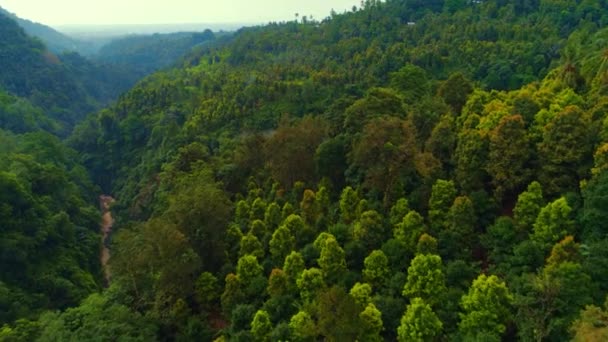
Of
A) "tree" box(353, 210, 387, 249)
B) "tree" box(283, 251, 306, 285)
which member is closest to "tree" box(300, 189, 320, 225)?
"tree" box(353, 210, 387, 249)

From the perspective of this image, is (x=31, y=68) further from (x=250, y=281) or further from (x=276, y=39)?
(x=250, y=281)

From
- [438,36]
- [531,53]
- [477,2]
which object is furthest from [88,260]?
[477,2]

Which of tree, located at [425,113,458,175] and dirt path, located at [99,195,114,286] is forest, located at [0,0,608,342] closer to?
tree, located at [425,113,458,175]

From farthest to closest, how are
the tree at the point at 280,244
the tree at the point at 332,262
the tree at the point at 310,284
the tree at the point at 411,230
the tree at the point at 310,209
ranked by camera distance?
the tree at the point at 310,209, the tree at the point at 280,244, the tree at the point at 411,230, the tree at the point at 332,262, the tree at the point at 310,284

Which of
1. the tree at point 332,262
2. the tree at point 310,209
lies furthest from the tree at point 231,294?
the tree at point 310,209

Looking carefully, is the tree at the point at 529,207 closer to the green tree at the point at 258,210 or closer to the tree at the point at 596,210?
the tree at the point at 596,210

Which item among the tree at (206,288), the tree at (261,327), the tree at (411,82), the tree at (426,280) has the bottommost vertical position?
the tree at (206,288)

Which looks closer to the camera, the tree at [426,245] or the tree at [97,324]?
the tree at [97,324]
